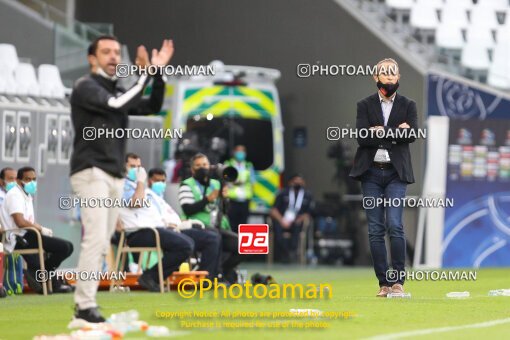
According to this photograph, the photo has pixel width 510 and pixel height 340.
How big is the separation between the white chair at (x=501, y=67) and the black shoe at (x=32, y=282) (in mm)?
12455

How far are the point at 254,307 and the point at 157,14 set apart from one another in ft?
59.3

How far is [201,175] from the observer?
682 inches

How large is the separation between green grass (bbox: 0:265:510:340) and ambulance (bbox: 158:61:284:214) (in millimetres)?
8977

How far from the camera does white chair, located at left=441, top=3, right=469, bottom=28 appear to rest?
28375 millimetres

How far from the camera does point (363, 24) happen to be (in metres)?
Result: 28.7

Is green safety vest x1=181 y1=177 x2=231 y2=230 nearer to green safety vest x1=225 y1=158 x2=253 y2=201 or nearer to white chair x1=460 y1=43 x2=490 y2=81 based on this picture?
green safety vest x1=225 y1=158 x2=253 y2=201

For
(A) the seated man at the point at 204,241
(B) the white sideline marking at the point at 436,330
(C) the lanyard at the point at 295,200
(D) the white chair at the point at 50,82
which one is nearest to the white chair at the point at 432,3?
(C) the lanyard at the point at 295,200

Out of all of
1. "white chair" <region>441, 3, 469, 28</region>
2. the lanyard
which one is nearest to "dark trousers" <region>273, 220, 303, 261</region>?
the lanyard

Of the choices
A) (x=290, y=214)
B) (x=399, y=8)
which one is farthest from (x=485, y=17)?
(x=290, y=214)

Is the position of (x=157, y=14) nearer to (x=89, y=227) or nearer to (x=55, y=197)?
(x=55, y=197)

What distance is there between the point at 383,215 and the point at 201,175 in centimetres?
464

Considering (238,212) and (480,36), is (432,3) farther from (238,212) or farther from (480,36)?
(238,212)

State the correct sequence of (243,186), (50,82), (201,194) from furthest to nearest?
1. (243,186)
2. (50,82)
3. (201,194)

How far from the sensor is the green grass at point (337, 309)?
377 inches
